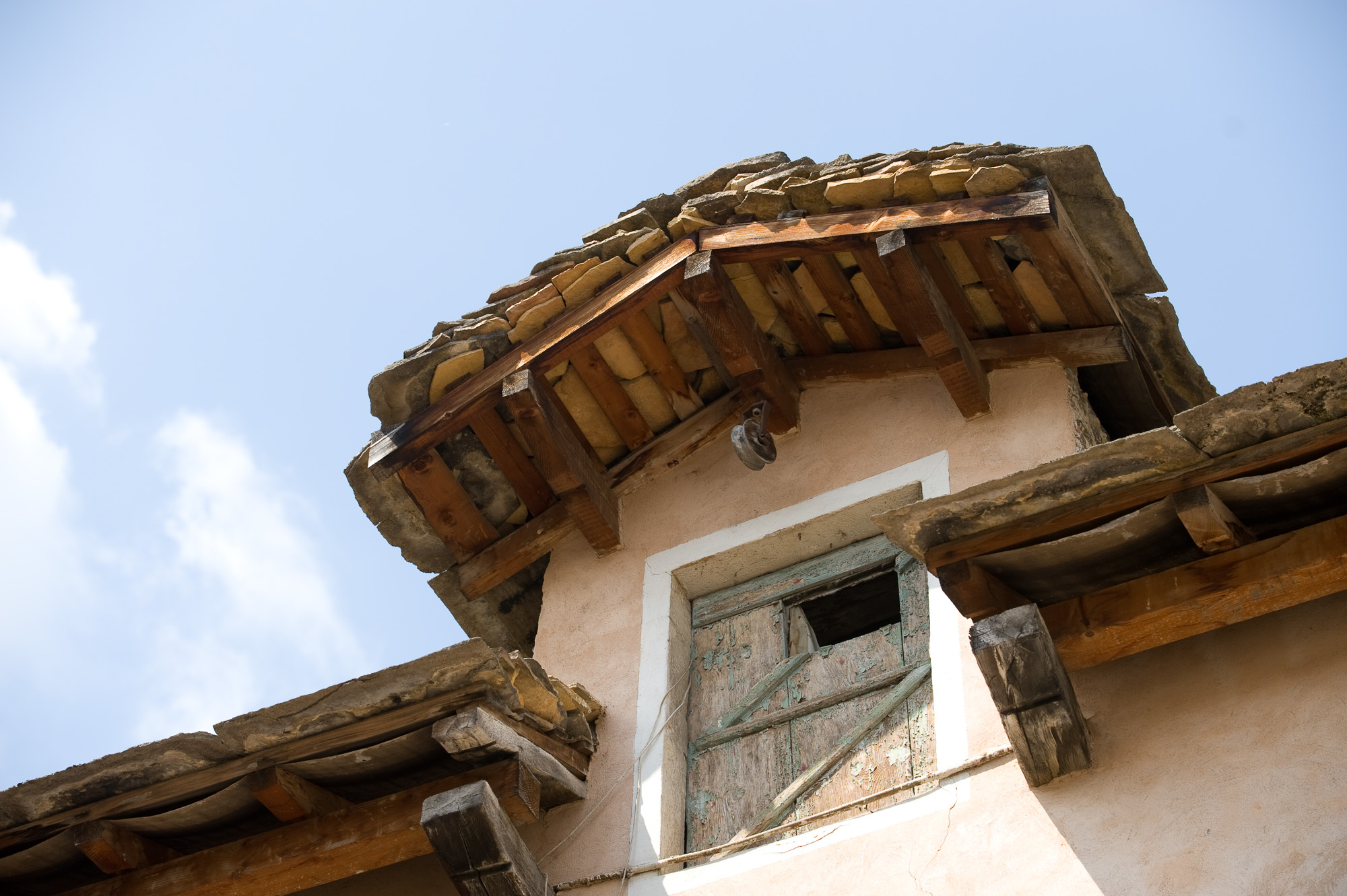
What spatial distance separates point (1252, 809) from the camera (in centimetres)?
402

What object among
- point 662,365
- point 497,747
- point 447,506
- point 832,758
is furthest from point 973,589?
point 447,506

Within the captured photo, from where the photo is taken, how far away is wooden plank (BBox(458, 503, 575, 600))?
680 cm

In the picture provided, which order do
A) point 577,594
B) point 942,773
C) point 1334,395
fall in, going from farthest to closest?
1. point 577,594
2. point 942,773
3. point 1334,395

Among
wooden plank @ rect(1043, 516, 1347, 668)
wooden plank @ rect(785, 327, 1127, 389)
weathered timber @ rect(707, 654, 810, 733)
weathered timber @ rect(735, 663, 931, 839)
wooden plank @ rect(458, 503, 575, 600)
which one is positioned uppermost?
wooden plank @ rect(458, 503, 575, 600)

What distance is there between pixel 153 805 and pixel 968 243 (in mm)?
3912

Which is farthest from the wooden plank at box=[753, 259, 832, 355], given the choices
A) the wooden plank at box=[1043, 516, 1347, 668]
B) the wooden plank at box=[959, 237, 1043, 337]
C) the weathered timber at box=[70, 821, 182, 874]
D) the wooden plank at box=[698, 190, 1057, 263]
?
the weathered timber at box=[70, 821, 182, 874]

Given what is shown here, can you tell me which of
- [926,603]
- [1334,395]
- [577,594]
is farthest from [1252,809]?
[577,594]

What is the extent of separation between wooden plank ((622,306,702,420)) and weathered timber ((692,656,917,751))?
1844 mm

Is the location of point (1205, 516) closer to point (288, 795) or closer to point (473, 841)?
point (473, 841)

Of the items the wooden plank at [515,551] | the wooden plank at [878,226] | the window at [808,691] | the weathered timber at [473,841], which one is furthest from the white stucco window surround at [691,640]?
the wooden plank at [878,226]

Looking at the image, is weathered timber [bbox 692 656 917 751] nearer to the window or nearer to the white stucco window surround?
the window

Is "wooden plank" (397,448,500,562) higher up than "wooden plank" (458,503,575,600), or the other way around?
"wooden plank" (397,448,500,562)

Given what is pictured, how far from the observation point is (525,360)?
6414 mm

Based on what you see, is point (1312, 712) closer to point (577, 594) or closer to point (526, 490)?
point (577, 594)
